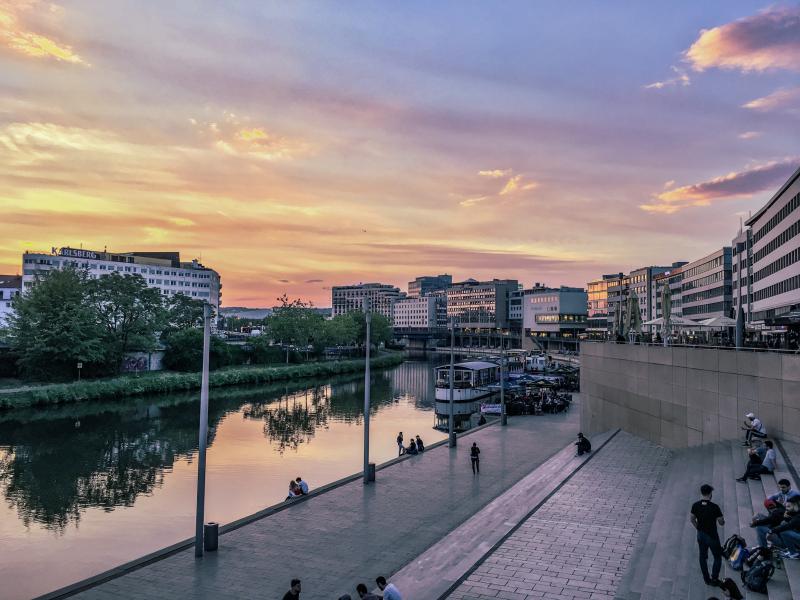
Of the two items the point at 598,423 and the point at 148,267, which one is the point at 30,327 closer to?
the point at 598,423

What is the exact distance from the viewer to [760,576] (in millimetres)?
12445

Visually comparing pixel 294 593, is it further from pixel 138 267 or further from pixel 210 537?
pixel 138 267

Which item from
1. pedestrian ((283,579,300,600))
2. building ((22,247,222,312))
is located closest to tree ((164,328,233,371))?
building ((22,247,222,312))

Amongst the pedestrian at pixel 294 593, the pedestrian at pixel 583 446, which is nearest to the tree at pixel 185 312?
the pedestrian at pixel 583 446

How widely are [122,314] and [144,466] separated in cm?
5876

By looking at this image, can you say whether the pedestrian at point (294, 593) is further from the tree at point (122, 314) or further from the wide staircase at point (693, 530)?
the tree at point (122, 314)

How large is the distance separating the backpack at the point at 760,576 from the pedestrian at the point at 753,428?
11.0 meters

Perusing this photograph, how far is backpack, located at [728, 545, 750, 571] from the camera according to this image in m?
13.5

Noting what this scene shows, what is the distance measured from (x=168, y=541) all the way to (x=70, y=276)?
6939 centimetres

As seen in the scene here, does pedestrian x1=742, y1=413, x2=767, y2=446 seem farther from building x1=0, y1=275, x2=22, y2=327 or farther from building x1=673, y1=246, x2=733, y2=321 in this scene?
building x1=0, y1=275, x2=22, y2=327

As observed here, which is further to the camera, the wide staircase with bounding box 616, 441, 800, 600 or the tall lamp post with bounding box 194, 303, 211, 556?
the tall lamp post with bounding box 194, 303, 211, 556

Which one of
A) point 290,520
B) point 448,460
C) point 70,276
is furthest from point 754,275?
point 70,276

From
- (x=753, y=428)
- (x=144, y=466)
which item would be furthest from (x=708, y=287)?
(x=144, y=466)

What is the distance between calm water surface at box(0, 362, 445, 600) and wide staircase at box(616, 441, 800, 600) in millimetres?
19316
